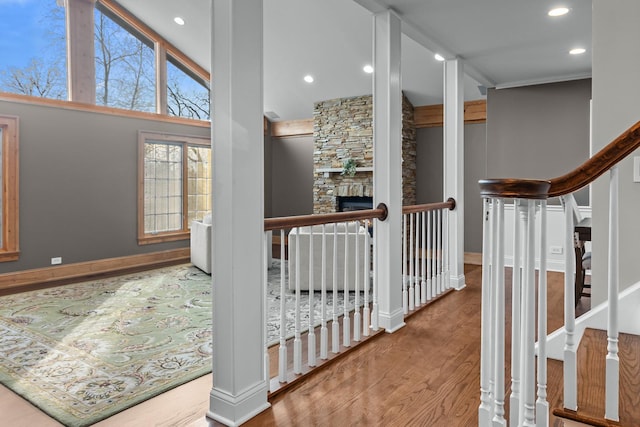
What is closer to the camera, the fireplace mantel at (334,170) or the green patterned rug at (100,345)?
the green patterned rug at (100,345)

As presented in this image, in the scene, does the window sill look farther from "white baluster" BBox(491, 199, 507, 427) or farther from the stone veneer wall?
"white baluster" BBox(491, 199, 507, 427)

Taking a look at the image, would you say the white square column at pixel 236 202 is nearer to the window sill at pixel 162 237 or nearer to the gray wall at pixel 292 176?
Result: the window sill at pixel 162 237

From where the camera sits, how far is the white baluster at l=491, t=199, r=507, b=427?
57.1 inches

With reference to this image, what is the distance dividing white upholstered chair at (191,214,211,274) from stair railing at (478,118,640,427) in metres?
4.71

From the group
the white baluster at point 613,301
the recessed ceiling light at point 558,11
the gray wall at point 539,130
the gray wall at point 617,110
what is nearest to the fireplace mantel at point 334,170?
the gray wall at point 539,130

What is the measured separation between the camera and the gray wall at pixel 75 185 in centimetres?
565

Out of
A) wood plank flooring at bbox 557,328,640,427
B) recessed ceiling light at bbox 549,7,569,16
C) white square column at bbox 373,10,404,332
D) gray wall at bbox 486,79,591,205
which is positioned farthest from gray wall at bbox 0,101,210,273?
wood plank flooring at bbox 557,328,640,427

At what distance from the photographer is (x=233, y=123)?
6.59 ft

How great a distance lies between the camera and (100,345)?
10.8ft

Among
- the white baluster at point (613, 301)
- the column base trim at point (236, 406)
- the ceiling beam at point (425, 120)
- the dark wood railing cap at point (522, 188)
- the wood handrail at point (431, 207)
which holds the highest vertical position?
the ceiling beam at point (425, 120)

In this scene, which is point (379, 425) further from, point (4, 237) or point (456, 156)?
point (4, 237)

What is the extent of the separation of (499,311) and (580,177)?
0.51 metres

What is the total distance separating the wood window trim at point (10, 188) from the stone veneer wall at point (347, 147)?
481 centimetres

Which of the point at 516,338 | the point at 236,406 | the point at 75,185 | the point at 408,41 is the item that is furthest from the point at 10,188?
the point at 516,338
